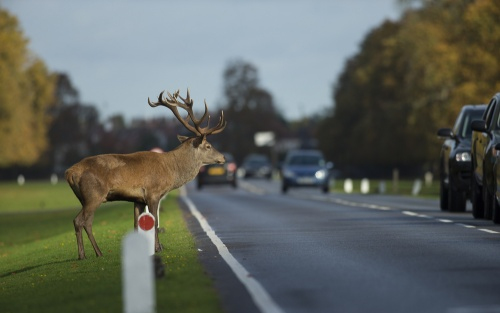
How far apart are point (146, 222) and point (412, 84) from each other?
68860 mm

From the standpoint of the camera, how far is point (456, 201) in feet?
92.3

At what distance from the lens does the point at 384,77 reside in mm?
96875

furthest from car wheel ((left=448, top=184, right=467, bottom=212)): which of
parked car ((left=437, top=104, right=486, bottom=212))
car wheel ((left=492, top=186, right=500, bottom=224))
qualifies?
car wheel ((left=492, top=186, right=500, bottom=224))

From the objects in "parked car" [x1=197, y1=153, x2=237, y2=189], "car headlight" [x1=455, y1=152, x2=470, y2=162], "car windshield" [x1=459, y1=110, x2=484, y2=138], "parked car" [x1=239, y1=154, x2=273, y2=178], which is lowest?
"parked car" [x1=239, y1=154, x2=273, y2=178]

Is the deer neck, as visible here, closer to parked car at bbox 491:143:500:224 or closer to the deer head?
the deer head

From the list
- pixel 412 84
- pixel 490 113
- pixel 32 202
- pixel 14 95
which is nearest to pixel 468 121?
pixel 490 113

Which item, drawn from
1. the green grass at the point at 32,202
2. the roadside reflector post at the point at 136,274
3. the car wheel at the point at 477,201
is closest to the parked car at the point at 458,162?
the car wheel at the point at 477,201

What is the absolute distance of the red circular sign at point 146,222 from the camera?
15.3 m

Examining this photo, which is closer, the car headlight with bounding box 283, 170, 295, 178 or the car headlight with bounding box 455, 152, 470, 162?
the car headlight with bounding box 455, 152, 470, 162

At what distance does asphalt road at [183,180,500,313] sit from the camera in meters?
11.5

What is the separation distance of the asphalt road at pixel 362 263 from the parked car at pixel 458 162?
136 centimetres

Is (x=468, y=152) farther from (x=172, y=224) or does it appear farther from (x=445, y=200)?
(x=172, y=224)

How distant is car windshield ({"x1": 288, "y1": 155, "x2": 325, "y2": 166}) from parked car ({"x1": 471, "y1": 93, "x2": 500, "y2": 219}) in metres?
30.9

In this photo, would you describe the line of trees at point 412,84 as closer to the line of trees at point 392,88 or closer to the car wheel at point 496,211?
the line of trees at point 392,88
